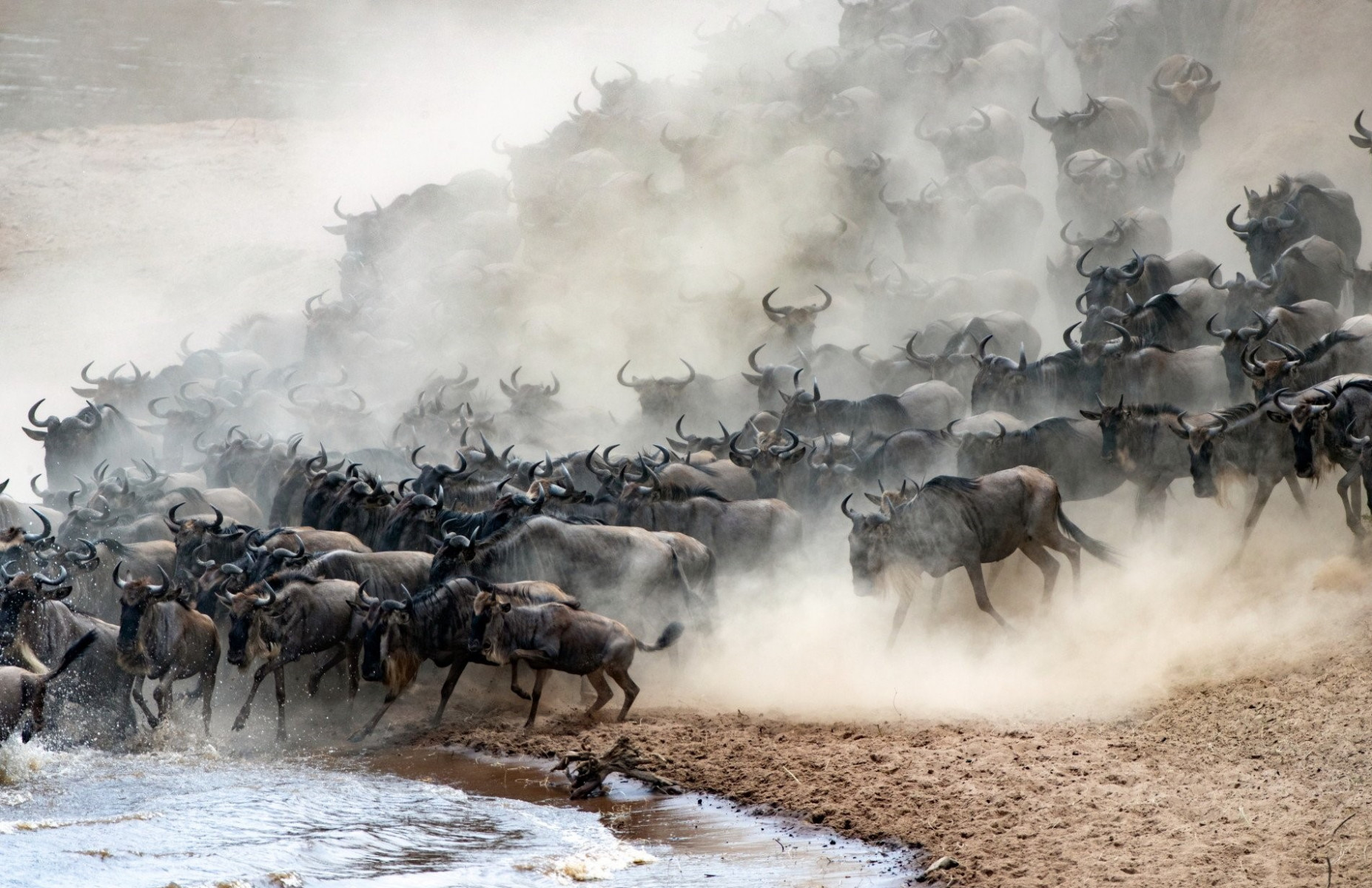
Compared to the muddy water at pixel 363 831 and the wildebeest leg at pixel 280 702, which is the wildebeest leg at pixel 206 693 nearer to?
the wildebeest leg at pixel 280 702

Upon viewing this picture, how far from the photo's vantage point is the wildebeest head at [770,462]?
14.5 metres

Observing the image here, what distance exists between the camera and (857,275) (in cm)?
2353

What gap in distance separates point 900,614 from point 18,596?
6.64 m

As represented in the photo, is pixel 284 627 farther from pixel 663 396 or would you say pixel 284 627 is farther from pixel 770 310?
pixel 770 310

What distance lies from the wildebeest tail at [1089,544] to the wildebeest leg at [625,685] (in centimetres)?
412

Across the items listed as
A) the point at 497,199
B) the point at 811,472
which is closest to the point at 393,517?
the point at 811,472

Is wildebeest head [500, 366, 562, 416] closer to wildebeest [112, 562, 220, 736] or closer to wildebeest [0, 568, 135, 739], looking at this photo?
wildebeest [112, 562, 220, 736]

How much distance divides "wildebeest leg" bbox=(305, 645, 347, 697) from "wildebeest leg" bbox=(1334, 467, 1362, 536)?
7819 mm

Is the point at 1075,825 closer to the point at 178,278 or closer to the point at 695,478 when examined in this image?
the point at 695,478

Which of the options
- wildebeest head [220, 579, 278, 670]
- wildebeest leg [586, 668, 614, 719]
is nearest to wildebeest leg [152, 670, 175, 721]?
wildebeest head [220, 579, 278, 670]

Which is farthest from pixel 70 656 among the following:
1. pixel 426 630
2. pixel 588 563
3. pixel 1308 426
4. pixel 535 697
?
pixel 1308 426

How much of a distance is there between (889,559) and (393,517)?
4.41 metres

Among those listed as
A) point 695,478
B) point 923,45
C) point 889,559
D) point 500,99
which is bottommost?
point 889,559

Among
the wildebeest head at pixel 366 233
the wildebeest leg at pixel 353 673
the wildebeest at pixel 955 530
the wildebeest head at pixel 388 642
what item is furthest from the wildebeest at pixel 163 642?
the wildebeest head at pixel 366 233
